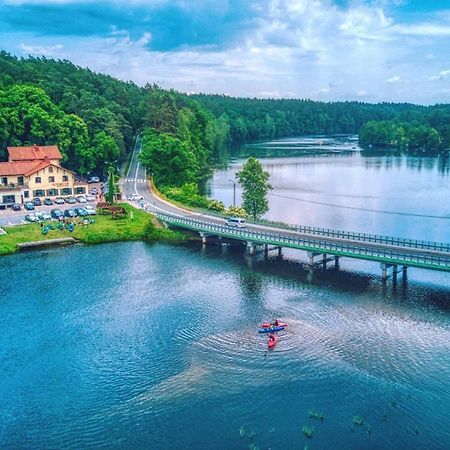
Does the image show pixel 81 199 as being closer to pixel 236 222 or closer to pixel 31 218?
pixel 31 218

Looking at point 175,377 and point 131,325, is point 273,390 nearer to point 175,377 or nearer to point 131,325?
point 175,377

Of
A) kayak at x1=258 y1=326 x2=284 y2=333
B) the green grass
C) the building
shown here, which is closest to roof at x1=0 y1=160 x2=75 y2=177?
the building

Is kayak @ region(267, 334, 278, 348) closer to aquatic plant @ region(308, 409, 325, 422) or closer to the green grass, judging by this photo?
aquatic plant @ region(308, 409, 325, 422)

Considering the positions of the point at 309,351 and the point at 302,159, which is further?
the point at 302,159

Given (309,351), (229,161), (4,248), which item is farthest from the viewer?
(229,161)

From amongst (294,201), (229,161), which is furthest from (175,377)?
(229,161)

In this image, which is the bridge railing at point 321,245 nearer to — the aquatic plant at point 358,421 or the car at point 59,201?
the car at point 59,201
